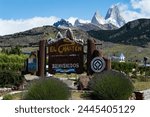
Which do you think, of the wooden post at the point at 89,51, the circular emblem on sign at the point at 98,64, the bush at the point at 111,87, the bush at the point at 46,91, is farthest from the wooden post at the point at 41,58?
the bush at the point at 46,91

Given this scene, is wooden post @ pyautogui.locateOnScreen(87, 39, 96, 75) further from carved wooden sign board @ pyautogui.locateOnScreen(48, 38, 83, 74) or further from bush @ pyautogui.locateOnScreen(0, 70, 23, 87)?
bush @ pyautogui.locateOnScreen(0, 70, 23, 87)

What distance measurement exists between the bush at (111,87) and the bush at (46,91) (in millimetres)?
2319

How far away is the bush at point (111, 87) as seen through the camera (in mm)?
22297

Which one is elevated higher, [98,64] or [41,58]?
[41,58]

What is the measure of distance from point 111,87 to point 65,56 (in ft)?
43.1

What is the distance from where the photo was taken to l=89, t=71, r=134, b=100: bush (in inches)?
878

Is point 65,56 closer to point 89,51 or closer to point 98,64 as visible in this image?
point 89,51

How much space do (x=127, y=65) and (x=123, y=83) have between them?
4627 centimetres

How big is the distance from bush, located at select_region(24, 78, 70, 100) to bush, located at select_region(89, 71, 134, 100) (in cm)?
232

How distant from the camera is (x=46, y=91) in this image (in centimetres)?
2012

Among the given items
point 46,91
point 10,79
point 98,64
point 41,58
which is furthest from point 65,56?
point 46,91

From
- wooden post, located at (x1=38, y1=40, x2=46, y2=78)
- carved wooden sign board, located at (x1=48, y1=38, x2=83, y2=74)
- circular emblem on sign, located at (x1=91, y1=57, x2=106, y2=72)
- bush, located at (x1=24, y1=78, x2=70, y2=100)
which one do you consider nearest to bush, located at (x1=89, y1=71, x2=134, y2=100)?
bush, located at (x1=24, y1=78, x2=70, y2=100)

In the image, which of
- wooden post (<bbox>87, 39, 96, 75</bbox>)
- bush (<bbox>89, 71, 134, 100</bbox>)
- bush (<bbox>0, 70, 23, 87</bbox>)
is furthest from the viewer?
bush (<bbox>0, 70, 23, 87</bbox>)

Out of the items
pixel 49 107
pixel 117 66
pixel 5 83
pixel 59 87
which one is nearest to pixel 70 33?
pixel 5 83
